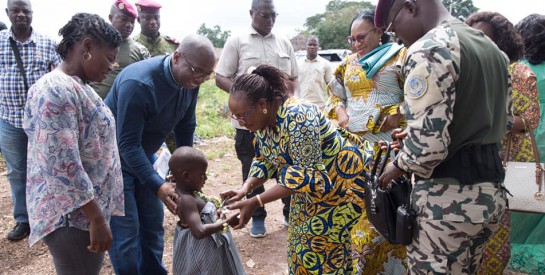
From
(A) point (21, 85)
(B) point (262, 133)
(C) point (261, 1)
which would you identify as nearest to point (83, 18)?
(B) point (262, 133)

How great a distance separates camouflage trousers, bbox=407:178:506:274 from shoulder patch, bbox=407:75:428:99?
401mm

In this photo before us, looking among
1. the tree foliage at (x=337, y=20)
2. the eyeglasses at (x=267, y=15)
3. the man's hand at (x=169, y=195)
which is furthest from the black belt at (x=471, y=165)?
the tree foliage at (x=337, y=20)

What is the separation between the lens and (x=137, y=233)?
285 centimetres

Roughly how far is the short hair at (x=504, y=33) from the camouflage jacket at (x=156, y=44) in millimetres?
3326

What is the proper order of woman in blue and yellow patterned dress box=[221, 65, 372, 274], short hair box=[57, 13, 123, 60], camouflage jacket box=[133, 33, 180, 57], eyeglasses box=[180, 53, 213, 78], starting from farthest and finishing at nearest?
camouflage jacket box=[133, 33, 180, 57] → eyeglasses box=[180, 53, 213, 78] → woman in blue and yellow patterned dress box=[221, 65, 372, 274] → short hair box=[57, 13, 123, 60]

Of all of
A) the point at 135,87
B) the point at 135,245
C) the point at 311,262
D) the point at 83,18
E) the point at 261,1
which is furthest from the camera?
the point at 261,1

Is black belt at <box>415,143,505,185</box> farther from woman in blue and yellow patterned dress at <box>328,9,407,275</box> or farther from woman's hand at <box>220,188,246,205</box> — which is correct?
woman in blue and yellow patterned dress at <box>328,9,407,275</box>

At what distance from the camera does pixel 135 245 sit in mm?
2814

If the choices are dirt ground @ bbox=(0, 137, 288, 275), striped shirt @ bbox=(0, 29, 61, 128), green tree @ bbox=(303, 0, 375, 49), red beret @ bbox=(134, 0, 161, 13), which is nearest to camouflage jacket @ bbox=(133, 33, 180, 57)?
red beret @ bbox=(134, 0, 161, 13)

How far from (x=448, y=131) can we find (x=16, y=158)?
414 centimetres

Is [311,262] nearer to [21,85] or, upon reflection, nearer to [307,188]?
[307,188]

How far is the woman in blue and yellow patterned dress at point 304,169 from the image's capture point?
2158mm

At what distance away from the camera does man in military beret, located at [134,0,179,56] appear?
4730 millimetres

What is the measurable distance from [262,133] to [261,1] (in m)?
2.26
